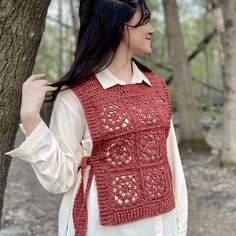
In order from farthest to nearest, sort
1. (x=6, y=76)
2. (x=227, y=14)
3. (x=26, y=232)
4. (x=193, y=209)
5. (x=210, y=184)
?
1. (x=227, y=14)
2. (x=210, y=184)
3. (x=193, y=209)
4. (x=26, y=232)
5. (x=6, y=76)

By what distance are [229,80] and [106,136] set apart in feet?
20.6

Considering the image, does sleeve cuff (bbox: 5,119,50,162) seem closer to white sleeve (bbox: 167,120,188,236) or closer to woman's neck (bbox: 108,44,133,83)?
woman's neck (bbox: 108,44,133,83)

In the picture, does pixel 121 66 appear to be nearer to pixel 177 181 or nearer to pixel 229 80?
pixel 177 181

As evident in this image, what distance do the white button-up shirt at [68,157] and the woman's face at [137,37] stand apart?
0.09 metres

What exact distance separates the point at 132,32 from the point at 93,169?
0.52 m


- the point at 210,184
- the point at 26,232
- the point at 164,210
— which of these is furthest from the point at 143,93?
the point at 210,184

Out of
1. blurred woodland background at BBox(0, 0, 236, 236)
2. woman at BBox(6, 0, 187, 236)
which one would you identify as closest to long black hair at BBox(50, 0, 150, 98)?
woman at BBox(6, 0, 187, 236)

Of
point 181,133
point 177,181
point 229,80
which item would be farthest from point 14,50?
point 181,133

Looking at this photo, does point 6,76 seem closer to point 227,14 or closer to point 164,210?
point 164,210

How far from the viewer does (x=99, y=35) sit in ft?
6.18

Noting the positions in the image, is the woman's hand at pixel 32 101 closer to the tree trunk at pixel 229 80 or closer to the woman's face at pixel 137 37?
the woman's face at pixel 137 37

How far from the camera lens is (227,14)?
771cm

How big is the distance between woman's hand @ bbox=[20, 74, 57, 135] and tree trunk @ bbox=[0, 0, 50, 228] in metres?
0.33

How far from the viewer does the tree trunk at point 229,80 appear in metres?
7.70
